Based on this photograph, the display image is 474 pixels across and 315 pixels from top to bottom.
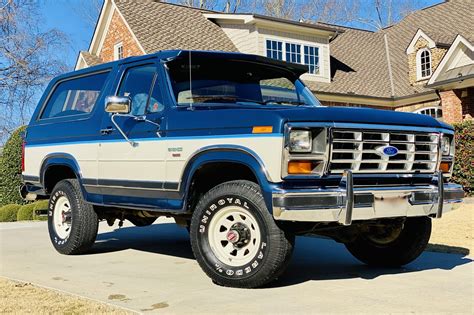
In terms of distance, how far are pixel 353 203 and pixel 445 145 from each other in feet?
5.26

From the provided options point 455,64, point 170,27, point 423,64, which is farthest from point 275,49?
point 455,64

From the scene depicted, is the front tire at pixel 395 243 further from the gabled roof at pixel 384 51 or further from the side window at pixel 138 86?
the gabled roof at pixel 384 51

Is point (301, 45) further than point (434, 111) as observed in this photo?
Yes

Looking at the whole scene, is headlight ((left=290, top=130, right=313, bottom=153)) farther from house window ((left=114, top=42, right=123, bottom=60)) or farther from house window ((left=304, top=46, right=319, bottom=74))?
house window ((left=304, top=46, right=319, bottom=74))

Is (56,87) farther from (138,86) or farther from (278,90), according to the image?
(278,90)

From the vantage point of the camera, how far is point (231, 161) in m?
4.70

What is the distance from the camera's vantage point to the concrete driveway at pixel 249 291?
422cm

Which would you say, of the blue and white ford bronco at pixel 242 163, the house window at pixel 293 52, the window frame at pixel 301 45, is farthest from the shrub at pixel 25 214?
the house window at pixel 293 52

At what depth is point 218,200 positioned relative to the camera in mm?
4824

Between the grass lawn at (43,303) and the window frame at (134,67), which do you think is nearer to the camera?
the grass lawn at (43,303)

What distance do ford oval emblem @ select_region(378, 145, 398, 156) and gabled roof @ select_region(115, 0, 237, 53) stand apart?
615 inches

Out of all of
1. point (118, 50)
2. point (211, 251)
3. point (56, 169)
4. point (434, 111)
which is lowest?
point (211, 251)

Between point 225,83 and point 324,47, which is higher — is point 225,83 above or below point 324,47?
below

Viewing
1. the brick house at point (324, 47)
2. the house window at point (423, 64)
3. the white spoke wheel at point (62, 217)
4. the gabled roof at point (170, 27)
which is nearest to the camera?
the white spoke wheel at point (62, 217)
